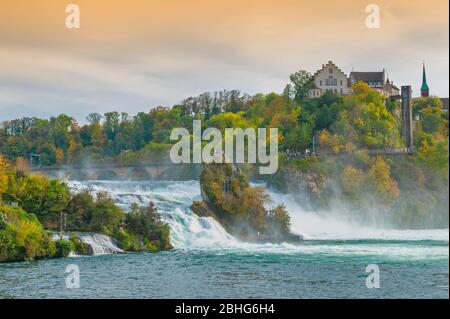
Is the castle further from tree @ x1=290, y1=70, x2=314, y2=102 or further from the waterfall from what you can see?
the waterfall

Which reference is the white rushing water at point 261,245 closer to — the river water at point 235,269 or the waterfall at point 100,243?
the river water at point 235,269

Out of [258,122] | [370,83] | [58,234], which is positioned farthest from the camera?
[370,83]

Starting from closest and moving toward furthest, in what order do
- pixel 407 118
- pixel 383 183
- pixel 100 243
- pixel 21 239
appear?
pixel 21 239
pixel 100 243
pixel 383 183
pixel 407 118

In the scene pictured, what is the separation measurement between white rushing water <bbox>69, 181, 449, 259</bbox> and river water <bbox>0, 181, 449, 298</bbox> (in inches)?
2.2

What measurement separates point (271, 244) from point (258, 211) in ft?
12.6

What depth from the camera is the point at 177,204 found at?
40344 mm

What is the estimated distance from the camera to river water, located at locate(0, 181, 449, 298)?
73.0ft

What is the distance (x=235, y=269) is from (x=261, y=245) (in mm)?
8917

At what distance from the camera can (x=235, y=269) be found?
26.7 metres

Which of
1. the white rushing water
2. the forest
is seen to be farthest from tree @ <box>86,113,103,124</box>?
the white rushing water

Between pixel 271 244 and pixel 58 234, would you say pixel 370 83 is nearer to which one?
pixel 271 244

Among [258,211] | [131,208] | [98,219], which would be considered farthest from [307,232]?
[98,219]

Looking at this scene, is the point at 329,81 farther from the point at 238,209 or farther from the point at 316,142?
the point at 238,209

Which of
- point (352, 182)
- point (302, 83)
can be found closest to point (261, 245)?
point (352, 182)
